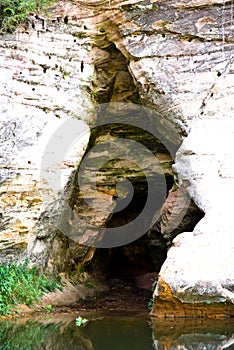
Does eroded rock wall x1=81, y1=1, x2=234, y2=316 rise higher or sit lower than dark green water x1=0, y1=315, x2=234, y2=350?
higher

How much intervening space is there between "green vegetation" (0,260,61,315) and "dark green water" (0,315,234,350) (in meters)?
0.82

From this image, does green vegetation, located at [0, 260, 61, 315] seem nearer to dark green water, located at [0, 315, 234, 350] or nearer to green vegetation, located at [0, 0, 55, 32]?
dark green water, located at [0, 315, 234, 350]

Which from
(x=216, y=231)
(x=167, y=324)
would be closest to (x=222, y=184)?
(x=216, y=231)

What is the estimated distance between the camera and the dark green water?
6059 mm

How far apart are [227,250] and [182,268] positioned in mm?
740

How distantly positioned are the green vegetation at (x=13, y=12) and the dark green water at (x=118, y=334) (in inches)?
213

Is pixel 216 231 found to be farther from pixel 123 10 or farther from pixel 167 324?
pixel 123 10

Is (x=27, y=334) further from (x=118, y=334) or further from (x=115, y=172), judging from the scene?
(x=115, y=172)

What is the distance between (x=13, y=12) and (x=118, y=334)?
6.19 metres

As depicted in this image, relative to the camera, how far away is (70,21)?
1045 centimetres

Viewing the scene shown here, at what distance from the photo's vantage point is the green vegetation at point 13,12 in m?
9.77

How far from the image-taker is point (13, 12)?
382 inches

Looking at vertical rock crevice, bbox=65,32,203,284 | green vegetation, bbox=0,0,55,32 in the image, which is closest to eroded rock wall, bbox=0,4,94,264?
green vegetation, bbox=0,0,55,32

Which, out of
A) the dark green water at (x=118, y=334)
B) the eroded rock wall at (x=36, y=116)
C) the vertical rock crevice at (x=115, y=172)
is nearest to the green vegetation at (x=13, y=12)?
the eroded rock wall at (x=36, y=116)
